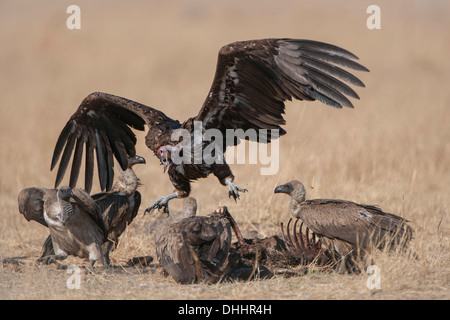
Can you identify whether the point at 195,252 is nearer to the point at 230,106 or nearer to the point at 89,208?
the point at 89,208

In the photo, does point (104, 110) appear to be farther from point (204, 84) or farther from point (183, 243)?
point (204, 84)

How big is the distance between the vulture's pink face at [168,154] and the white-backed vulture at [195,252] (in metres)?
1.10

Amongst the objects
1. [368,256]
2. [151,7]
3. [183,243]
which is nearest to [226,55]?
[183,243]

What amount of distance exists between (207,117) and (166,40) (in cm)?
1456

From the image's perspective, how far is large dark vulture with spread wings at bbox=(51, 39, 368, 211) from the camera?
20.1ft

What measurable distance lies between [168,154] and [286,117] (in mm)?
7816

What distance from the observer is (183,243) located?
5.50m

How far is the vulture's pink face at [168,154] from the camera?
21.6ft

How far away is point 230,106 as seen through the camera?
6773 millimetres

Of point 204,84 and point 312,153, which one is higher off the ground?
point 204,84

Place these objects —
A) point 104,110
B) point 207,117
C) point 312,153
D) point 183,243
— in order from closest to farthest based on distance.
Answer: point 183,243 → point 207,117 → point 104,110 → point 312,153

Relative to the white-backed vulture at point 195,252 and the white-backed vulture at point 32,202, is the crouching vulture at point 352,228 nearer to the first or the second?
the white-backed vulture at point 195,252

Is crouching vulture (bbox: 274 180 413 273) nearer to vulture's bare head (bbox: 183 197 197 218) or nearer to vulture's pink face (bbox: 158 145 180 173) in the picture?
vulture's bare head (bbox: 183 197 197 218)

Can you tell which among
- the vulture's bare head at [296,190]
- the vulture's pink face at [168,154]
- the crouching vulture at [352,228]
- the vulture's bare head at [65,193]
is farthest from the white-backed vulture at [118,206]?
the crouching vulture at [352,228]
